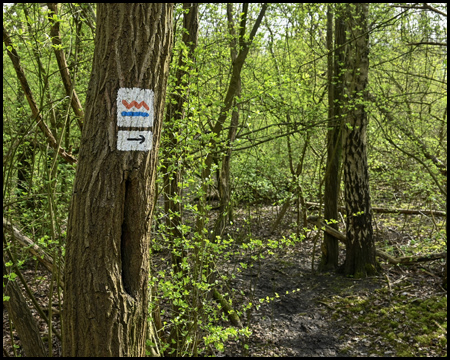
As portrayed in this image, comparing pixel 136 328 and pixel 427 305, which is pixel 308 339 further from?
pixel 136 328

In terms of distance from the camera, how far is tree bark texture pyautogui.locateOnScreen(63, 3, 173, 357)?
2254 millimetres

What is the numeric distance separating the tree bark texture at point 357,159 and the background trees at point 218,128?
6cm

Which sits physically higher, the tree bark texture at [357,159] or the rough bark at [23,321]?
the tree bark texture at [357,159]

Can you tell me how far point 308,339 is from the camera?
17.9 feet

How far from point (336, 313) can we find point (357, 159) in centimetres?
258

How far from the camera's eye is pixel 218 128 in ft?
15.4

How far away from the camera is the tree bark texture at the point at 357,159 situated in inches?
259

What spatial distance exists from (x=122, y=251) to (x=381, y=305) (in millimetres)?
4832

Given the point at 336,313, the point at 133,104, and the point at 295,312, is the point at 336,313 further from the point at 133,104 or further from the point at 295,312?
the point at 133,104

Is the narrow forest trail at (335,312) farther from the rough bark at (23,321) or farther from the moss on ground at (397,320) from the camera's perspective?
the rough bark at (23,321)

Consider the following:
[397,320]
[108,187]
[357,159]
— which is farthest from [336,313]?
[108,187]

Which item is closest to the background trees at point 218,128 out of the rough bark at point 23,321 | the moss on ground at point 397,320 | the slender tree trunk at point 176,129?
the slender tree trunk at point 176,129

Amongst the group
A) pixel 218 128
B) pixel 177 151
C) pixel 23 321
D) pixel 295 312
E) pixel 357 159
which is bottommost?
pixel 295 312

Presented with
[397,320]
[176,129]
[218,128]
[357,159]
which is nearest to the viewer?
[176,129]
